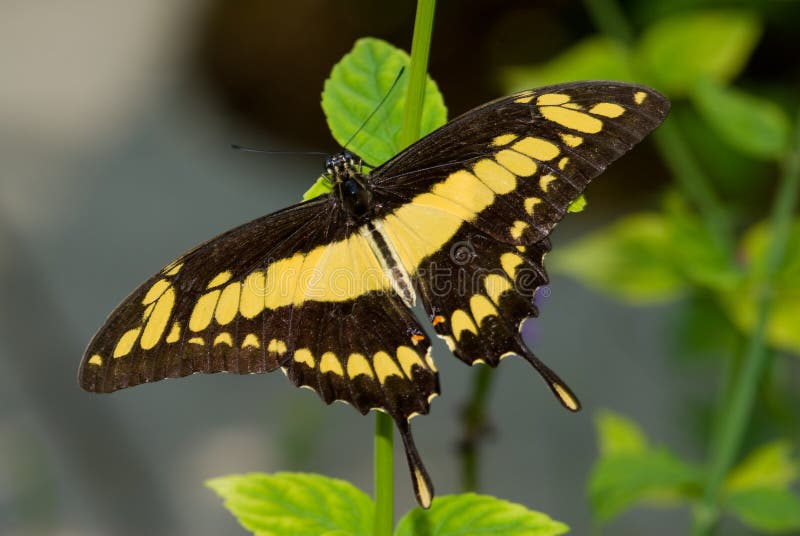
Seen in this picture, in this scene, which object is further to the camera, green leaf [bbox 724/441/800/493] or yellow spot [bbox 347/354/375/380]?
green leaf [bbox 724/441/800/493]

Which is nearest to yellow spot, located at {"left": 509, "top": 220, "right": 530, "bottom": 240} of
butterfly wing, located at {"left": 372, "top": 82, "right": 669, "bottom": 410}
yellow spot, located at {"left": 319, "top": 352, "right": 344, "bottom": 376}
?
butterfly wing, located at {"left": 372, "top": 82, "right": 669, "bottom": 410}

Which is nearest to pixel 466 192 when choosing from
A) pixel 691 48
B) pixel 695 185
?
pixel 695 185

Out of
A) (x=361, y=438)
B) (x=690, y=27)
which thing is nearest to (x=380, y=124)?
(x=690, y=27)

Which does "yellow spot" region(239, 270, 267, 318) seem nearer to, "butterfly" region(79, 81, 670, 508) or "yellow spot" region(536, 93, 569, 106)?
"butterfly" region(79, 81, 670, 508)

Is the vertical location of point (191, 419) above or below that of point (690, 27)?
below

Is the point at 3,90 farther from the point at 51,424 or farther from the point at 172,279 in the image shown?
the point at 172,279

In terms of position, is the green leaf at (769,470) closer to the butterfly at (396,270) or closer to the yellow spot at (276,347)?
the butterfly at (396,270)

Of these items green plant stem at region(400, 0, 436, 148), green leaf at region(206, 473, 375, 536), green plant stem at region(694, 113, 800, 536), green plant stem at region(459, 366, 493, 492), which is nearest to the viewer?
green plant stem at region(400, 0, 436, 148)
